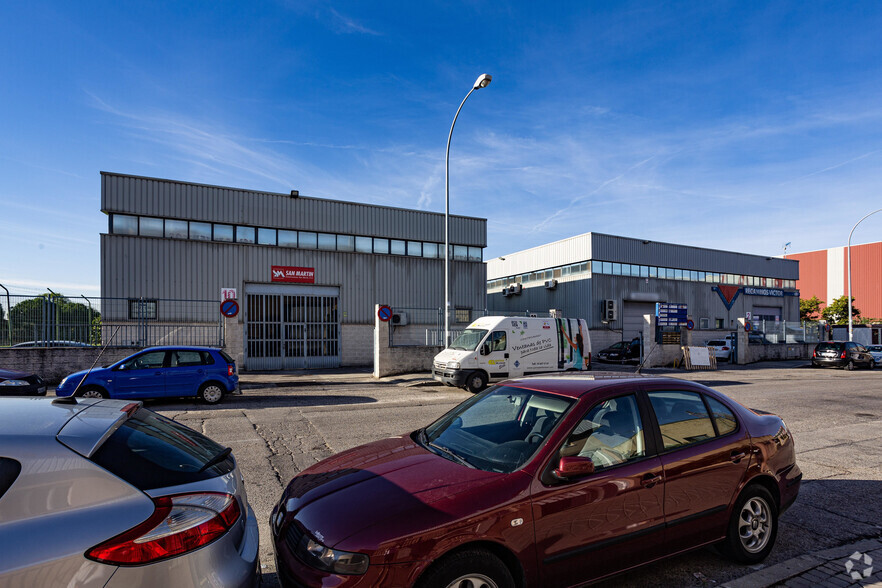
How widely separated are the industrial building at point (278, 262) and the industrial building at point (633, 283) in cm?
1095

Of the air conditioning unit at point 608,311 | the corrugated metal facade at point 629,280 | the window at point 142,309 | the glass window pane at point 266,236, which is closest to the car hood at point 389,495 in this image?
the window at point 142,309

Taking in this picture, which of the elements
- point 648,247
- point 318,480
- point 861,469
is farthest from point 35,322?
point 648,247

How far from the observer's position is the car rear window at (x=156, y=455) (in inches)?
85.5

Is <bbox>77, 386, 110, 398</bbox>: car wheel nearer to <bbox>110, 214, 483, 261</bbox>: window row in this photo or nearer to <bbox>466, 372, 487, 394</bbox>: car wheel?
<bbox>466, 372, 487, 394</bbox>: car wheel

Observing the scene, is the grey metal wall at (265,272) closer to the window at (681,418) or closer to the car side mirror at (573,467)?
the window at (681,418)

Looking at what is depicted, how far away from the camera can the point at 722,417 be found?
3795 mm

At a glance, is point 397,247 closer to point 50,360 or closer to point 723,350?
point 50,360

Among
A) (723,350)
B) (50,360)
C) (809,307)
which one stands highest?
(809,307)

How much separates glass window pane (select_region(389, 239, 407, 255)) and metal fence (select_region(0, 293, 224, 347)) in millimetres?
8605

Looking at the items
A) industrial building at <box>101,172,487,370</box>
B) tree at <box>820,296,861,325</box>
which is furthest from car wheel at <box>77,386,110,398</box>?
tree at <box>820,296,861,325</box>

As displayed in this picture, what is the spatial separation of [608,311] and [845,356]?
12075 mm

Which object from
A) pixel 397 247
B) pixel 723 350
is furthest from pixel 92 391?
pixel 723 350

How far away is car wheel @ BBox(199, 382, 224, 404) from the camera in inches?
442

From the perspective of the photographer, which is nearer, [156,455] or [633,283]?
[156,455]
